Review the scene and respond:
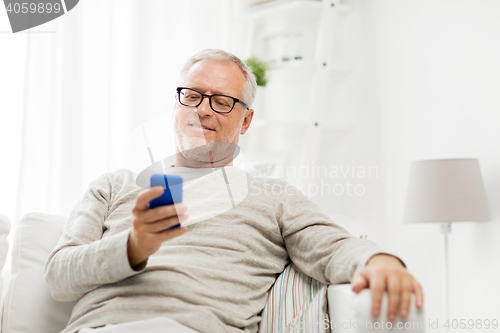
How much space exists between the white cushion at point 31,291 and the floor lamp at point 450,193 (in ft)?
4.22

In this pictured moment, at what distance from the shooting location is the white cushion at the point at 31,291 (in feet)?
3.43

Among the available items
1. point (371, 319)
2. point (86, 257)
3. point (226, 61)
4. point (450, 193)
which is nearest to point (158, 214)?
point (86, 257)

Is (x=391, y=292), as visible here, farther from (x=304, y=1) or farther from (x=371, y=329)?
(x=304, y=1)

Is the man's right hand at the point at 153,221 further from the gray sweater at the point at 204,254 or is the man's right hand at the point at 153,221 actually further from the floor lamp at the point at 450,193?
the floor lamp at the point at 450,193

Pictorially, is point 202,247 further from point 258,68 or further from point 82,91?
point 258,68

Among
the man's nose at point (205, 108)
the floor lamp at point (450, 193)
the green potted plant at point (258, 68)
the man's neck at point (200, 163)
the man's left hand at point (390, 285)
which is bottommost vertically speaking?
the man's left hand at point (390, 285)

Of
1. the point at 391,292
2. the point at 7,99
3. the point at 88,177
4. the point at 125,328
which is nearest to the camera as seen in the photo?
the point at 391,292

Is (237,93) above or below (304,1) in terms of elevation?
below

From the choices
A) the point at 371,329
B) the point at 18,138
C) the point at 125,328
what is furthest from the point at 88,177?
the point at 371,329

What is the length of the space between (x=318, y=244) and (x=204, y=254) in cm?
26

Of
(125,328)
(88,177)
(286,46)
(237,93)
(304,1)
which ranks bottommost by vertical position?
(125,328)

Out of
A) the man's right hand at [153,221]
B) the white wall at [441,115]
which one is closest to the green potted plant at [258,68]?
the white wall at [441,115]

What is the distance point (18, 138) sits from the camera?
173 centimetres

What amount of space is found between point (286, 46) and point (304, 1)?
246 mm
